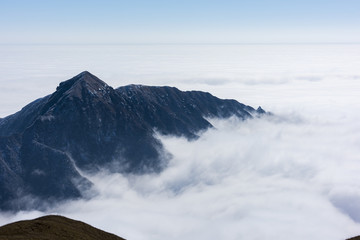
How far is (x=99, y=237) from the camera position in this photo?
120312 mm

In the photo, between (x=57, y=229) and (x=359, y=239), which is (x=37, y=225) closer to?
(x=57, y=229)

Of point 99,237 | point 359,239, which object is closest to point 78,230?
point 99,237

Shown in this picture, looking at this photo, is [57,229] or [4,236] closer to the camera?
[4,236]

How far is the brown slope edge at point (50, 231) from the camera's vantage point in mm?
105812

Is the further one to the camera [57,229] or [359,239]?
[57,229]

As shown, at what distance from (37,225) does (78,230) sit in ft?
45.7

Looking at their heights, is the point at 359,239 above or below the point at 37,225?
below

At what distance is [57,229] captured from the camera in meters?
115

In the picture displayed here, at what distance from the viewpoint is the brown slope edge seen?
10581cm

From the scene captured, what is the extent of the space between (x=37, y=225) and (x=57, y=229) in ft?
22.6

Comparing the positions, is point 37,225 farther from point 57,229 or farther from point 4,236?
point 4,236

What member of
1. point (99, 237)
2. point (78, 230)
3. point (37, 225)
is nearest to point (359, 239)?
point (99, 237)

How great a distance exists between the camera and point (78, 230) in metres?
120

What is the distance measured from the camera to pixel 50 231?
370 feet
